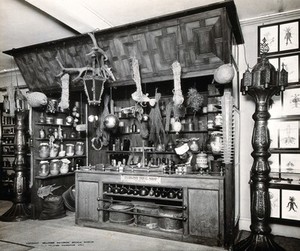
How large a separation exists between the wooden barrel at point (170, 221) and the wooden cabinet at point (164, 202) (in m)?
0.05

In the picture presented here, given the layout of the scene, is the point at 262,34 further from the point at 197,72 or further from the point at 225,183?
the point at 225,183

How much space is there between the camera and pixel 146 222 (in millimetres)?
4574

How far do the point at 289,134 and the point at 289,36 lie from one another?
162cm

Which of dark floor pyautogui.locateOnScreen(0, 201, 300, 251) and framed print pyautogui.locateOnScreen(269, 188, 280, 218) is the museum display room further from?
dark floor pyautogui.locateOnScreen(0, 201, 300, 251)

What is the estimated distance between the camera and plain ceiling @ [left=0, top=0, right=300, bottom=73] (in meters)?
3.95

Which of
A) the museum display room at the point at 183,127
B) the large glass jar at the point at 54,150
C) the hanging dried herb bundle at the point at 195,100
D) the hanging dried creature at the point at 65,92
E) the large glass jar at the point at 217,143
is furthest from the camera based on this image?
the large glass jar at the point at 54,150

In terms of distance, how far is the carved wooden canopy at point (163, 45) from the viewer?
3.83 meters

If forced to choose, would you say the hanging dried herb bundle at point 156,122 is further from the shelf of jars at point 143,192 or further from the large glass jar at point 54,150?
the large glass jar at point 54,150

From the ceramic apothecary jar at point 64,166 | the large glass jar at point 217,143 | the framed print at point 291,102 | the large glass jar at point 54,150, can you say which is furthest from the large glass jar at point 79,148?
the framed print at point 291,102

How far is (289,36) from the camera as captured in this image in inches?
176

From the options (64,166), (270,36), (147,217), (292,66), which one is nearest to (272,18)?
(270,36)

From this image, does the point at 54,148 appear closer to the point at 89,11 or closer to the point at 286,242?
the point at 89,11

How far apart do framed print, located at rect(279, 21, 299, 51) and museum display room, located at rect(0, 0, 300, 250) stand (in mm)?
15

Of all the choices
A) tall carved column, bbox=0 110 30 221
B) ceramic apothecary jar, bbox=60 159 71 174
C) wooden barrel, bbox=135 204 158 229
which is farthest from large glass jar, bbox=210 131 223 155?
tall carved column, bbox=0 110 30 221
